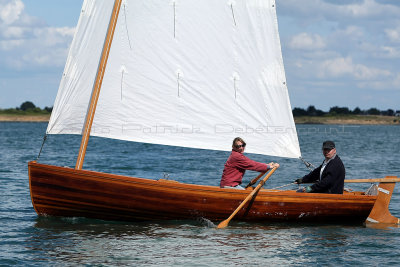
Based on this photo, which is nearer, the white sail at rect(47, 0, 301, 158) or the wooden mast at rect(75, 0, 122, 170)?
the wooden mast at rect(75, 0, 122, 170)

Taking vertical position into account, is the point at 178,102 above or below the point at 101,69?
below

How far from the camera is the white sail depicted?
12.6 meters

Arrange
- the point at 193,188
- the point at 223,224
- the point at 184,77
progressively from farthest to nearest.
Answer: the point at 184,77 → the point at 223,224 → the point at 193,188

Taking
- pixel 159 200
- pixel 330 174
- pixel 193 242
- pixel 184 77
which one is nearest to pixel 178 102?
pixel 184 77

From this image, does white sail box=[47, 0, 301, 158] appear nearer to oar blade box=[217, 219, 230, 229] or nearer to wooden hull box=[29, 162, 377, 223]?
wooden hull box=[29, 162, 377, 223]

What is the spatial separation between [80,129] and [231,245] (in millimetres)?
3968

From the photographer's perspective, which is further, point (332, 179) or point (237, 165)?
point (332, 179)

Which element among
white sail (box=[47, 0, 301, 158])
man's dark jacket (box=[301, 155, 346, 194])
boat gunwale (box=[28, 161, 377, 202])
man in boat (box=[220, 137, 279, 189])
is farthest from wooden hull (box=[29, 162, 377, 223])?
white sail (box=[47, 0, 301, 158])

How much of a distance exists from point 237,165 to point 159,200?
1.74 m

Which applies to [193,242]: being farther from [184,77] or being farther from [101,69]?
[101,69]

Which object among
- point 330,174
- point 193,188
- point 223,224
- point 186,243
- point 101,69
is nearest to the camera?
point 186,243

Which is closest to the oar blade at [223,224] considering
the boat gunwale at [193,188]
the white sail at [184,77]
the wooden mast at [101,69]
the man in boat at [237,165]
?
the boat gunwale at [193,188]

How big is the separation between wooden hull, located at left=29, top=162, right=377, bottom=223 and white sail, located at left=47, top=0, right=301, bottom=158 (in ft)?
3.38

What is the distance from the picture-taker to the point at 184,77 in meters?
12.9
